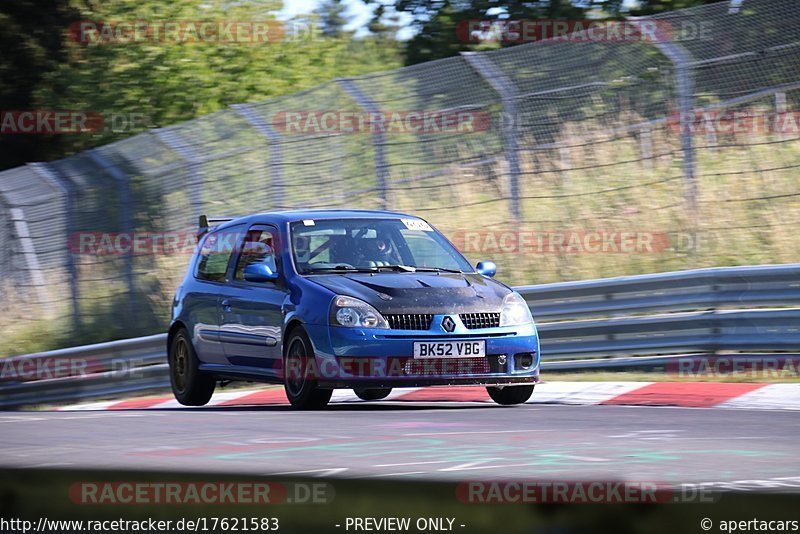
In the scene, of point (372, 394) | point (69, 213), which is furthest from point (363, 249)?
point (69, 213)

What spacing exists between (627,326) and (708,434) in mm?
4593

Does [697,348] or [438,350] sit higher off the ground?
[438,350]

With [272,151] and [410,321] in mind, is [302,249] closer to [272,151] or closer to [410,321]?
[410,321]

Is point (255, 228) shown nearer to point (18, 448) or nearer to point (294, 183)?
point (18, 448)

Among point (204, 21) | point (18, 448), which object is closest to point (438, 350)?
point (18, 448)

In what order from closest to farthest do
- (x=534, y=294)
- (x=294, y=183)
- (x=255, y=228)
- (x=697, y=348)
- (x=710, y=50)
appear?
(x=255, y=228) → (x=697, y=348) → (x=534, y=294) → (x=710, y=50) → (x=294, y=183)

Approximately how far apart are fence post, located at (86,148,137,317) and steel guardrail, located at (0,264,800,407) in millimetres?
6147

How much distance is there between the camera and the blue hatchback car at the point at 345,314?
966 centimetres

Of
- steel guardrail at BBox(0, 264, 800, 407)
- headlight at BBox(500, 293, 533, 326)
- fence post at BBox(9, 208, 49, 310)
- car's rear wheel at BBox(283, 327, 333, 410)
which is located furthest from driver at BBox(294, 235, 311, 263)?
fence post at BBox(9, 208, 49, 310)

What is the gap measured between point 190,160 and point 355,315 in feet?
24.6

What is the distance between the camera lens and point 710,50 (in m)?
13.9

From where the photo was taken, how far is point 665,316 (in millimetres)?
12227

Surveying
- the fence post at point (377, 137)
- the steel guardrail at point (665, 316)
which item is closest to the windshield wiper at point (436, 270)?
the steel guardrail at point (665, 316)

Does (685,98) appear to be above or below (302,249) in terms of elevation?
above
